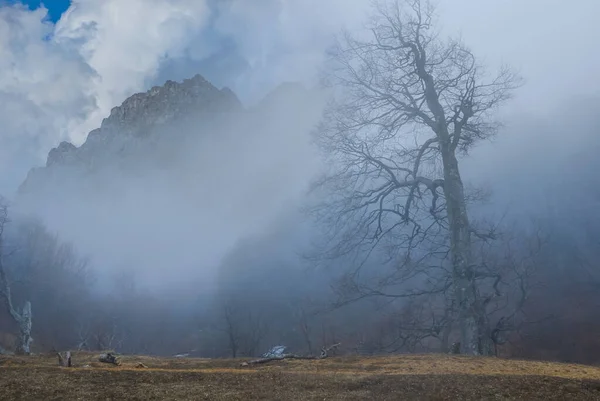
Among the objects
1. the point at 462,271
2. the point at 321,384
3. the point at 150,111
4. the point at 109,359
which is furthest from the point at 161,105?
the point at 321,384

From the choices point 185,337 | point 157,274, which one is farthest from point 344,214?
point 157,274

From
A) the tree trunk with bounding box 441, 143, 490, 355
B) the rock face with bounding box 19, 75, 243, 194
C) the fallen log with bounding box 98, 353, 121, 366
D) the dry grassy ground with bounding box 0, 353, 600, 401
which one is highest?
the rock face with bounding box 19, 75, 243, 194

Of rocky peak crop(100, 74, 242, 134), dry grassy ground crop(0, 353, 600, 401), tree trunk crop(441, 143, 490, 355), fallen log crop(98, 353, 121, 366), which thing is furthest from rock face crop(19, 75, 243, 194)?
dry grassy ground crop(0, 353, 600, 401)

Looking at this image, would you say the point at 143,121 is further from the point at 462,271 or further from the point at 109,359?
the point at 462,271

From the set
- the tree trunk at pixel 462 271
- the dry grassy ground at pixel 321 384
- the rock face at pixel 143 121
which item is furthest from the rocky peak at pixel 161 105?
the dry grassy ground at pixel 321 384

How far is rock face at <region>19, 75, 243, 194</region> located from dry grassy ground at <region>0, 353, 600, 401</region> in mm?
133825

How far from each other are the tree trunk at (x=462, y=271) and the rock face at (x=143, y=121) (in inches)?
5115

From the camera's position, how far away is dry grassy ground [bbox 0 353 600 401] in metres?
6.74

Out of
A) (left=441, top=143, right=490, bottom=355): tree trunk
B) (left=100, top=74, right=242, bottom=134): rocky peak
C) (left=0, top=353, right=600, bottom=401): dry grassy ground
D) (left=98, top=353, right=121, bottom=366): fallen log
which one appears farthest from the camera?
(left=100, top=74, right=242, bottom=134): rocky peak

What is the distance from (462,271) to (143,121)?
5217 inches

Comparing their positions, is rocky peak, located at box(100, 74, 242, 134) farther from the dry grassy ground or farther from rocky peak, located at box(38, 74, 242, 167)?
the dry grassy ground

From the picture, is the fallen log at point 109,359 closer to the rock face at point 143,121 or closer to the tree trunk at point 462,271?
the tree trunk at point 462,271

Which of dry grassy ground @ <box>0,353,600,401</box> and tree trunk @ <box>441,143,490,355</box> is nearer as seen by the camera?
dry grassy ground @ <box>0,353,600,401</box>

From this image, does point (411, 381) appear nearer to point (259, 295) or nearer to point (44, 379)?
point (44, 379)
